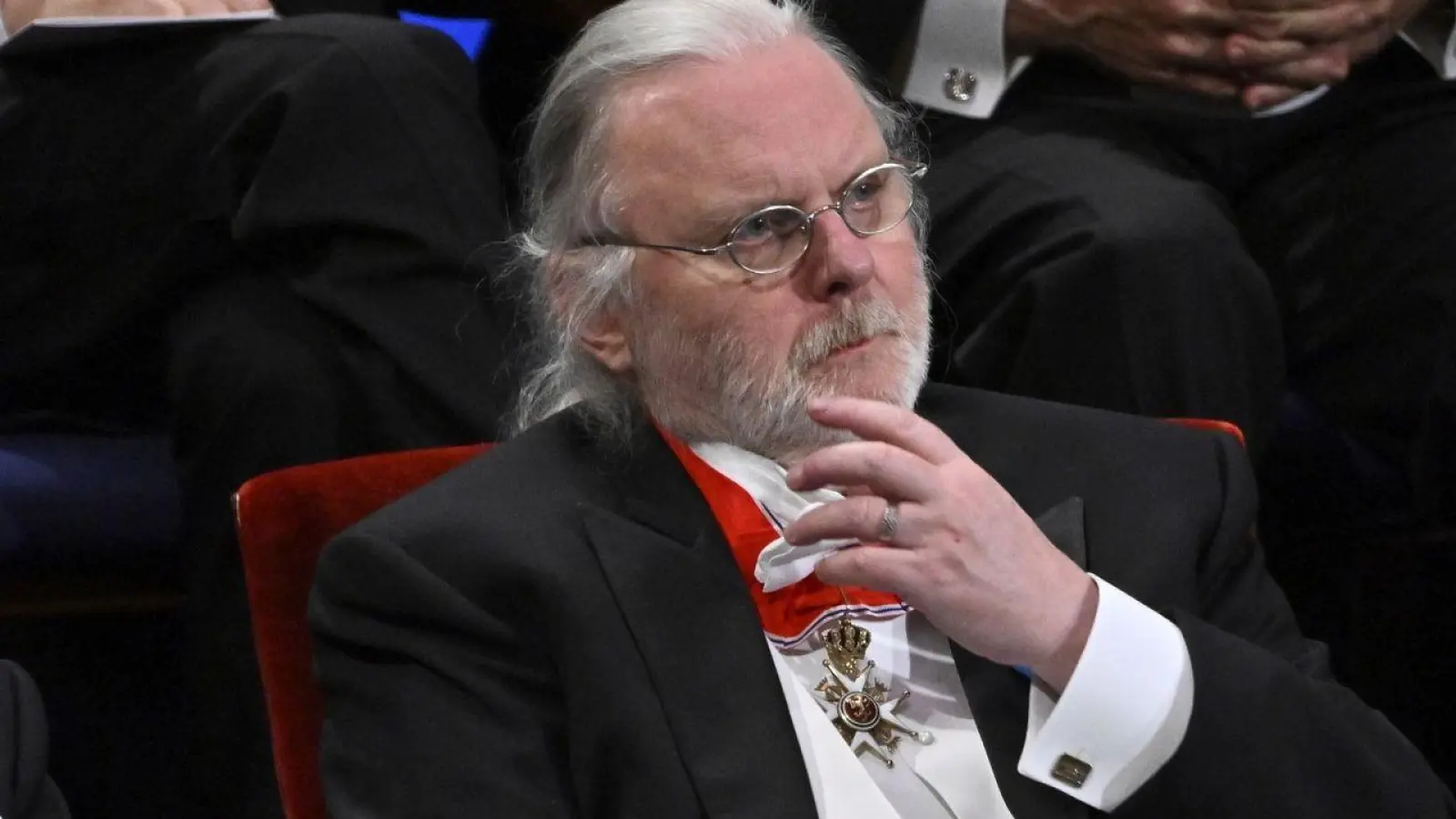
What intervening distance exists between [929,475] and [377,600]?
1.62 ft

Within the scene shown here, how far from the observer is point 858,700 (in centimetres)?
155

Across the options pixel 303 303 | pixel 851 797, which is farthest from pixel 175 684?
pixel 851 797

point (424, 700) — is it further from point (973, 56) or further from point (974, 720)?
point (973, 56)

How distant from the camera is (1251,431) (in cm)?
219

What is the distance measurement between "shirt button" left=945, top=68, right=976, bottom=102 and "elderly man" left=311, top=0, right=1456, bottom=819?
2.03 ft

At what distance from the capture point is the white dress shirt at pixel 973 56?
234 centimetres

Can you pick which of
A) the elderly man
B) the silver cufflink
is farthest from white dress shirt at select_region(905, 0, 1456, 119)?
the silver cufflink

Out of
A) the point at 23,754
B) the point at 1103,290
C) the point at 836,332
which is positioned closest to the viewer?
the point at 23,754

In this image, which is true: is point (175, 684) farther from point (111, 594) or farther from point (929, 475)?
point (929, 475)

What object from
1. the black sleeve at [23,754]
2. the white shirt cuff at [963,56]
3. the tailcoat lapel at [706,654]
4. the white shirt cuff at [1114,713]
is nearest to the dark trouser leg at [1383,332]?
the white shirt cuff at [963,56]

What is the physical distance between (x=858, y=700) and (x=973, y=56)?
113 cm

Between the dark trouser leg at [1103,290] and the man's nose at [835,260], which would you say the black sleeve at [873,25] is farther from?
the man's nose at [835,260]

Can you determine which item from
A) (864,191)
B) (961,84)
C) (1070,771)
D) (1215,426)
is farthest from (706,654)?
(961,84)

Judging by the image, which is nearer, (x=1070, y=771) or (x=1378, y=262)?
(x=1070, y=771)
